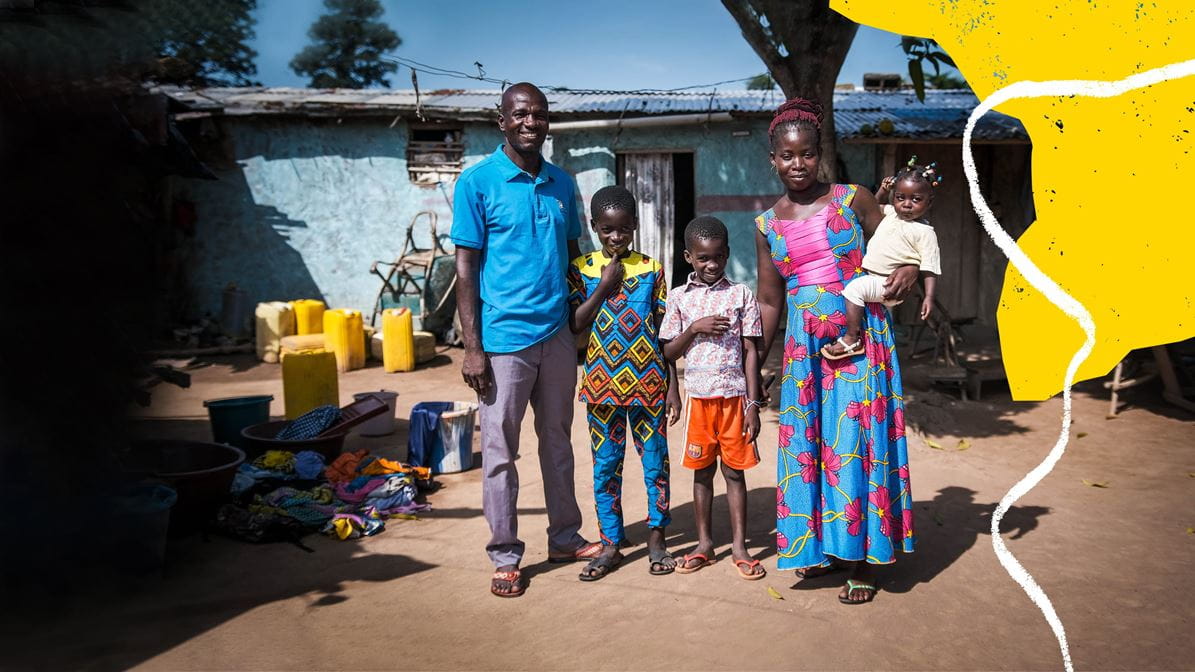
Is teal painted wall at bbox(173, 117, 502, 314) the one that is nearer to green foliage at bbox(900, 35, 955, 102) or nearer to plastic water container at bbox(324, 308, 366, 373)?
plastic water container at bbox(324, 308, 366, 373)

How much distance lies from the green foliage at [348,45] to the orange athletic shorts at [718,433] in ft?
93.7

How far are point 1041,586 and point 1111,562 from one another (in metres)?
0.49

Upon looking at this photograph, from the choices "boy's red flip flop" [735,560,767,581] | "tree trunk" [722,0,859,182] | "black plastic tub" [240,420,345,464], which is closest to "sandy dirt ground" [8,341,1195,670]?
"boy's red flip flop" [735,560,767,581]

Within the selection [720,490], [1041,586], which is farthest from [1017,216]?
[1041,586]

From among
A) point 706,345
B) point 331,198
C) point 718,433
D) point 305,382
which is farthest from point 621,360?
point 331,198

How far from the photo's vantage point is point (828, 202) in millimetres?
3246

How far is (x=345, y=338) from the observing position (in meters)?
9.45

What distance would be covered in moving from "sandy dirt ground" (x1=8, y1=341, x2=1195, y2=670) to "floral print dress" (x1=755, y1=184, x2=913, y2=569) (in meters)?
0.25

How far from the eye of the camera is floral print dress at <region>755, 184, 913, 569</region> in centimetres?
323

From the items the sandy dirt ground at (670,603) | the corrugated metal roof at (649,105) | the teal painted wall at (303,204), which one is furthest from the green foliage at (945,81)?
the sandy dirt ground at (670,603)

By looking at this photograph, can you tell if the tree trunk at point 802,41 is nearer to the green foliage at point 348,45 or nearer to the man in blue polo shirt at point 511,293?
the man in blue polo shirt at point 511,293

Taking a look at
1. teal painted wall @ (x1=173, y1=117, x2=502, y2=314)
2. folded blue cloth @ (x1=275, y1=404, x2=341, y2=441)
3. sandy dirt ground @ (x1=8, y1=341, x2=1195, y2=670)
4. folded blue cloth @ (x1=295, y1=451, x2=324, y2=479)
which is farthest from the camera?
teal painted wall @ (x1=173, y1=117, x2=502, y2=314)

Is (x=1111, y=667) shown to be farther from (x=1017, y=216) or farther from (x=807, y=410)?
(x=1017, y=216)

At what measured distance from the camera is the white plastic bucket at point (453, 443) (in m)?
5.53
